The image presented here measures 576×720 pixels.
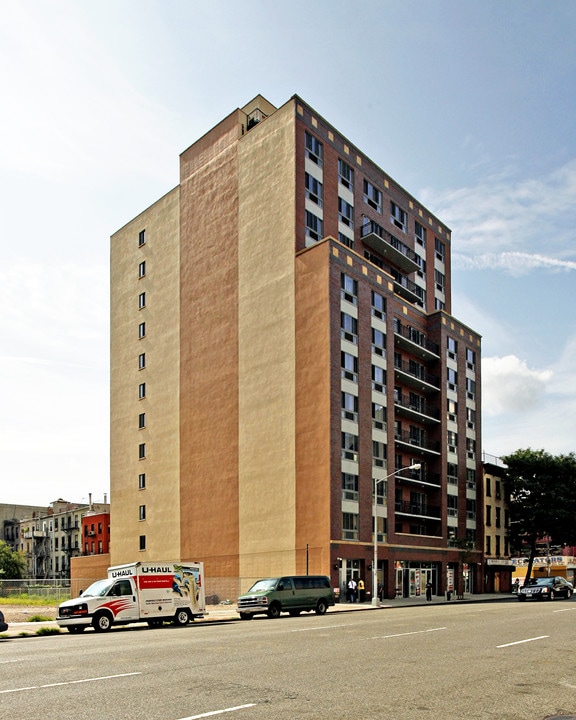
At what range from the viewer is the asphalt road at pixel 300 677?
10.2 metres

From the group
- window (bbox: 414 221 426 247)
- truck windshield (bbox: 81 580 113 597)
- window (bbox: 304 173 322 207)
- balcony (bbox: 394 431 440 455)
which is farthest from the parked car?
window (bbox: 414 221 426 247)

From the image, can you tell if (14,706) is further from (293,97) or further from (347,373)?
(293,97)

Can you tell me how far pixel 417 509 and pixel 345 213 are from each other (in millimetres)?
26187

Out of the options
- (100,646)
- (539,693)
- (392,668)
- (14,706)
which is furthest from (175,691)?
(100,646)

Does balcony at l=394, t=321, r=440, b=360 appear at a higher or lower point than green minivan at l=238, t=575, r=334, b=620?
higher

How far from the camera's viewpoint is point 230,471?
59875 millimetres

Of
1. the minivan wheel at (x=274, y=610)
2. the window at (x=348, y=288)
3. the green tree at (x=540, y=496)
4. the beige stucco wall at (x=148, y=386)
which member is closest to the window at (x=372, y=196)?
the window at (x=348, y=288)

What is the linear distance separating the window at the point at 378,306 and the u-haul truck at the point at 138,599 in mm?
32360

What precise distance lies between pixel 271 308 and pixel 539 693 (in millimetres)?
48073

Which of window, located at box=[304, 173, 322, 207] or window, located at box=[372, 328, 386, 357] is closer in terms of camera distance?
window, located at box=[372, 328, 386, 357]

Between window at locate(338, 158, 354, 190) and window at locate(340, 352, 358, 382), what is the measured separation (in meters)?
16.9

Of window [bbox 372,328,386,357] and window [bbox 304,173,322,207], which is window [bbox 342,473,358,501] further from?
window [bbox 304,173,322,207]

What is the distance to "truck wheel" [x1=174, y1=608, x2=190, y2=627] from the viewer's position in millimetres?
30328

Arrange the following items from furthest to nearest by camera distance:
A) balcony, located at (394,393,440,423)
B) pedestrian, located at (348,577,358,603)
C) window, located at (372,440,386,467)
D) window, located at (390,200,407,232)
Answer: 1. window, located at (390,200,407,232)
2. balcony, located at (394,393,440,423)
3. window, located at (372,440,386,467)
4. pedestrian, located at (348,577,358,603)
